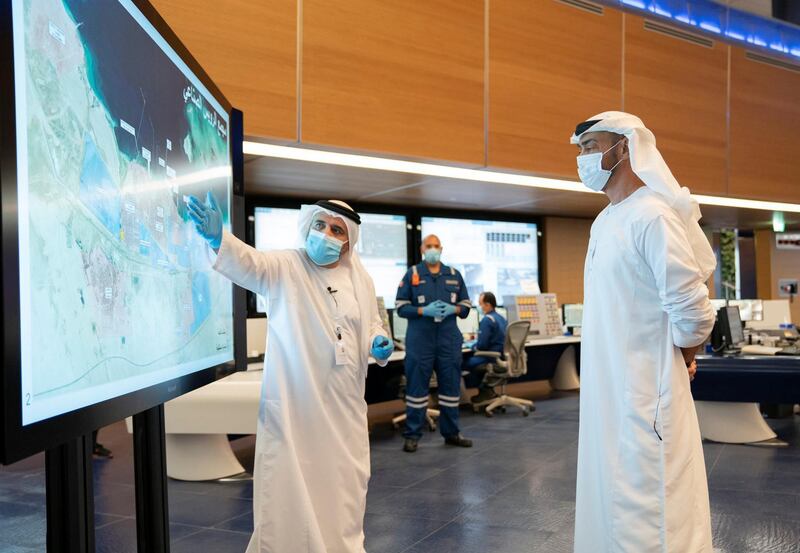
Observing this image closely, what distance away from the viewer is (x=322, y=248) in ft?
9.09

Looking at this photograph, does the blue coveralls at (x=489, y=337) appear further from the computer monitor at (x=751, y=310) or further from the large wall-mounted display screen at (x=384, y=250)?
the computer monitor at (x=751, y=310)

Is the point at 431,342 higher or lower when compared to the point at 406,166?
lower

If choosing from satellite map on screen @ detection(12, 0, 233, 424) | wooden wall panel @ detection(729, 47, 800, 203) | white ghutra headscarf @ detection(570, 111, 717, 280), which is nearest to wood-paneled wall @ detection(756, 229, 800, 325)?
wooden wall panel @ detection(729, 47, 800, 203)

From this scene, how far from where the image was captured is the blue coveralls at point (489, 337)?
6.93 m

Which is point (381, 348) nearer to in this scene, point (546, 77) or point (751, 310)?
point (546, 77)

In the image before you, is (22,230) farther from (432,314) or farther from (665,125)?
(665,125)

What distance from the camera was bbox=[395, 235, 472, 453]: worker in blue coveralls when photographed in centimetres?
532

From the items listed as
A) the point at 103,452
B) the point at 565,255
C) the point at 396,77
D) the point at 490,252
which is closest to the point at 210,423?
the point at 103,452

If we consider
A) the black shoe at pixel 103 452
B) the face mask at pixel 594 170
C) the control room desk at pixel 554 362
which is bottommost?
the black shoe at pixel 103 452

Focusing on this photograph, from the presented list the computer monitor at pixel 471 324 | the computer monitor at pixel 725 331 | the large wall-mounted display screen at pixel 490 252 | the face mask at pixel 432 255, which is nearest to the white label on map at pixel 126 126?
the face mask at pixel 432 255

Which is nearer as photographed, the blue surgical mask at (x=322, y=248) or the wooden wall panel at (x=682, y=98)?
the blue surgical mask at (x=322, y=248)

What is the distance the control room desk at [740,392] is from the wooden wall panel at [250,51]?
12.0ft

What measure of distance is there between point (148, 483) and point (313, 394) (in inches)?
38.2

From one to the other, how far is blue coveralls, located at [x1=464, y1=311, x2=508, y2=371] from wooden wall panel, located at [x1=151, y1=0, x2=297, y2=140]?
3.14 m
